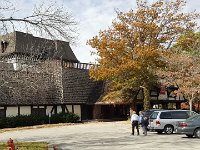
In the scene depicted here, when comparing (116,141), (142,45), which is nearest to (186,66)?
(142,45)

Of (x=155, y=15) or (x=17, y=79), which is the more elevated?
(x=155, y=15)

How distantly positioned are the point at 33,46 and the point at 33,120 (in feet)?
53.3

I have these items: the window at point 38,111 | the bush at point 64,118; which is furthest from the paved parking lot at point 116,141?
the bush at point 64,118

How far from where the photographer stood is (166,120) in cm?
2772

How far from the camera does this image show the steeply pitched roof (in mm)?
18734

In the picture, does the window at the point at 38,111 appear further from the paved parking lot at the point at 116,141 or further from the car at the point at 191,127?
the car at the point at 191,127

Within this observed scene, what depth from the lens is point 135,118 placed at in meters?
27.1

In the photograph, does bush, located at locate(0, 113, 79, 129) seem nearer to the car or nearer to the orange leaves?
the orange leaves

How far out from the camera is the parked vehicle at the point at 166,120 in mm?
27562

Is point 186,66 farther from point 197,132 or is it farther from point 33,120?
point 197,132

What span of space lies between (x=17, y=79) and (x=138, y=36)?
25.8m

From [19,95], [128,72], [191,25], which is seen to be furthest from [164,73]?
[19,95]

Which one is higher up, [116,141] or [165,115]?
[165,115]

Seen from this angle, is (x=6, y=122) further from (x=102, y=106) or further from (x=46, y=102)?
(x=102, y=106)
